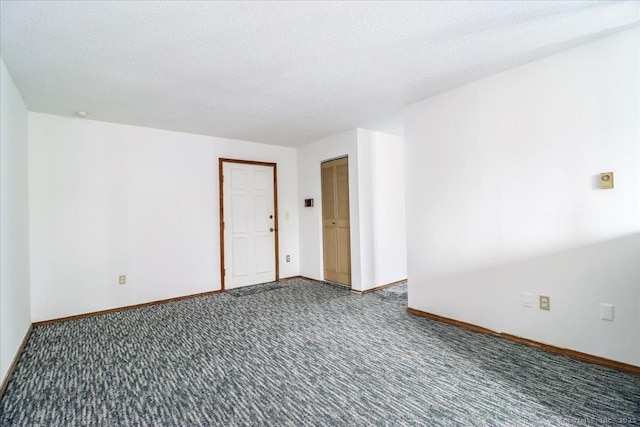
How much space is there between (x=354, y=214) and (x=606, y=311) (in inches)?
114

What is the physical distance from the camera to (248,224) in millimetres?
5098

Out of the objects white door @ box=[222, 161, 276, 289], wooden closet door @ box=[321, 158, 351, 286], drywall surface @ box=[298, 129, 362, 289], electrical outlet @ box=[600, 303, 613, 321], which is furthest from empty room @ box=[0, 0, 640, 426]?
white door @ box=[222, 161, 276, 289]

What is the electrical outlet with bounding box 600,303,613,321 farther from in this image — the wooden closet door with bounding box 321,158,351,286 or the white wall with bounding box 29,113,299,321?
the white wall with bounding box 29,113,299,321

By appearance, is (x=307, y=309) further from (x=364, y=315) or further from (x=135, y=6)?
(x=135, y=6)

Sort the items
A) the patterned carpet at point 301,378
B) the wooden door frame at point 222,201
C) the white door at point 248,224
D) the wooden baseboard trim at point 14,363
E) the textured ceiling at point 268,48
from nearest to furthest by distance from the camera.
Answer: the patterned carpet at point 301,378, the textured ceiling at point 268,48, the wooden baseboard trim at point 14,363, the wooden door frame at point 222,201, the white door at point 248,224

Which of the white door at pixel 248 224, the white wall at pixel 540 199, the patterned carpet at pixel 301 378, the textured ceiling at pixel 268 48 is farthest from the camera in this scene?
the white door at pixel 248 224

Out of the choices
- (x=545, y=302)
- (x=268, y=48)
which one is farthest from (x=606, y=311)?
(x=268, y=48)

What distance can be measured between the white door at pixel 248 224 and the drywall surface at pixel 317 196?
549 mm

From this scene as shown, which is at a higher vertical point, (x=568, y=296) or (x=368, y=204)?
(x=368, y=204)

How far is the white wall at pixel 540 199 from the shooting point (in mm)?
2215

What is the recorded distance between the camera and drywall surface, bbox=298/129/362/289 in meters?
4.57

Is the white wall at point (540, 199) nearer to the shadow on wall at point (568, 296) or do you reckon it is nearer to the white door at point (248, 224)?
the shadow on wall at point (568, 296)

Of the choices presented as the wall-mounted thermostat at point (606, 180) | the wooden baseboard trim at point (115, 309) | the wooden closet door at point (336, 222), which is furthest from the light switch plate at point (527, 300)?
the wooden baseboard trim at point (115, 309)

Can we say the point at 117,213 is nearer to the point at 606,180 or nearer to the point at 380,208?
the point at 380,208
